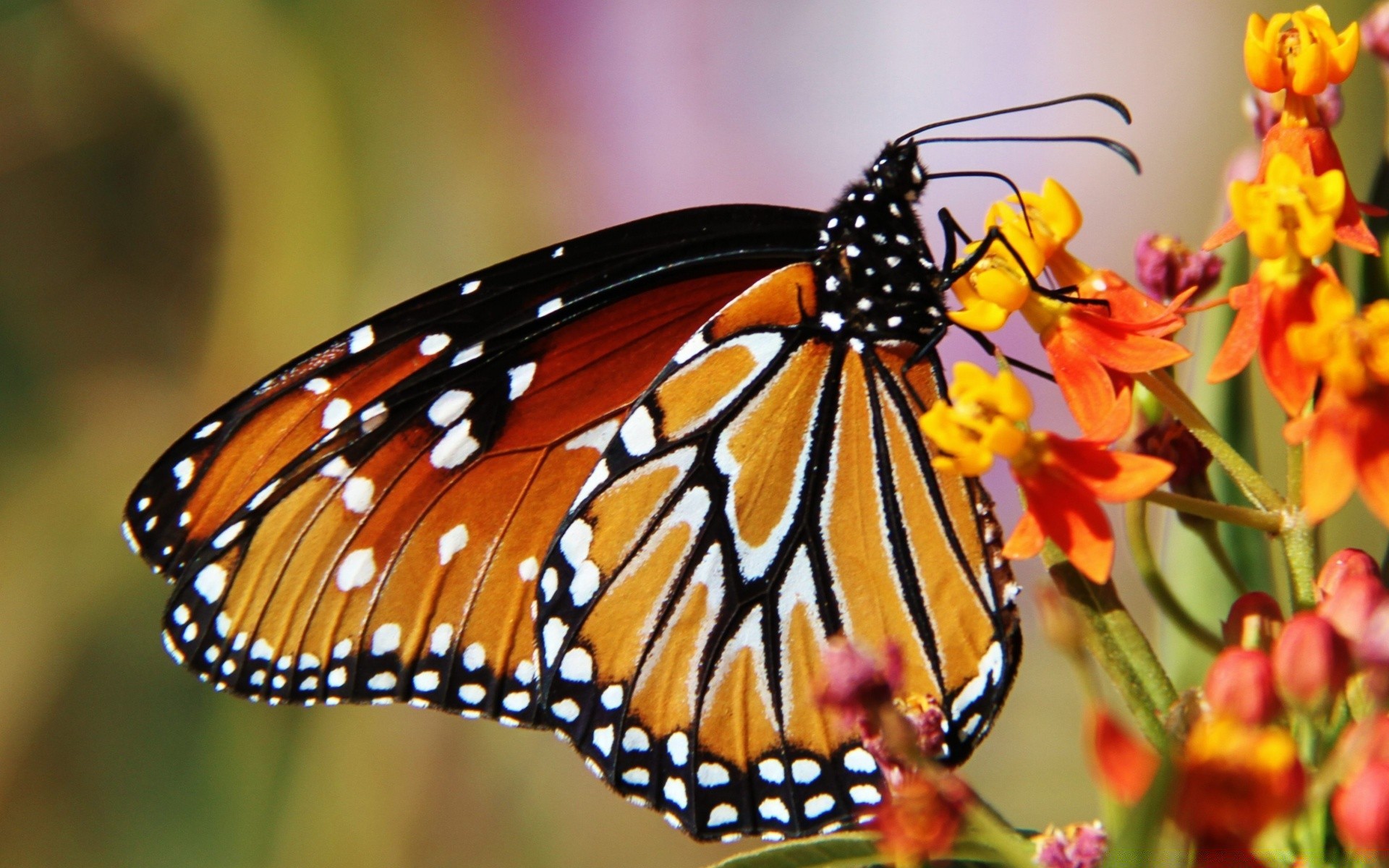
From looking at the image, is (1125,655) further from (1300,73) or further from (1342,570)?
(1300,73)

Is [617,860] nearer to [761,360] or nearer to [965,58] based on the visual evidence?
[761,360]

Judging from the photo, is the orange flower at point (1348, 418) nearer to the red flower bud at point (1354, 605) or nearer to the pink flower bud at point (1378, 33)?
the red flower bud at point (1354, 605)

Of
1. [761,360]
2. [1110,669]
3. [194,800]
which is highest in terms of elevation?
[761,360]

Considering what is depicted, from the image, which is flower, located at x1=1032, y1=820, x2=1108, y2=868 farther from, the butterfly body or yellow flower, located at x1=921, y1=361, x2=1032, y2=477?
the butterfly body

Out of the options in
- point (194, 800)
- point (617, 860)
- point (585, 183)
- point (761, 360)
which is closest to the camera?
point (761, 360)

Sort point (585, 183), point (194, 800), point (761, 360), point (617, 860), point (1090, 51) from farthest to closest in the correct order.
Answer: point (585, 183) → point (1090, 51) → point (617, 860) → point (194, 800) → point (761, 360)

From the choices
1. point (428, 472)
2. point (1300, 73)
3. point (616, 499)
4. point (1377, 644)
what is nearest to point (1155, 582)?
point (1377, 644)

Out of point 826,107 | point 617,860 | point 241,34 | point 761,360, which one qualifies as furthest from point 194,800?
point 826,107

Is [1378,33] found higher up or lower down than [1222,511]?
higher up
